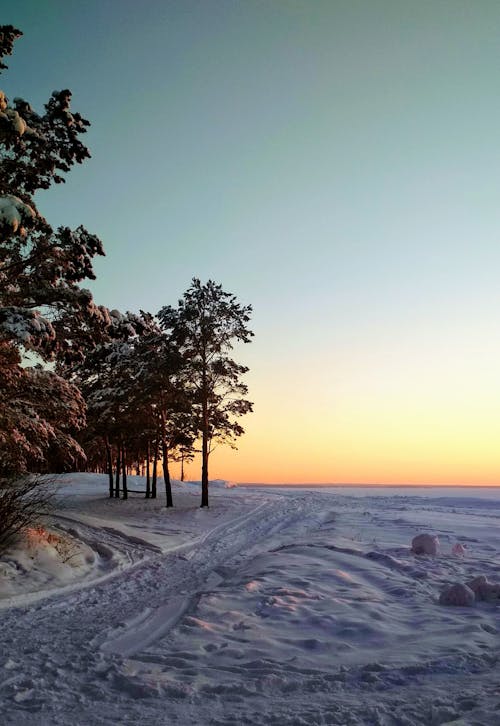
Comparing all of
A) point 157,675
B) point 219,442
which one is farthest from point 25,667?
point 219,442

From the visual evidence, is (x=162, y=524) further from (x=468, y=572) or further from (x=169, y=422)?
(x=468, y=572)

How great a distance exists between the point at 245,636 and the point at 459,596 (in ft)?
11.1

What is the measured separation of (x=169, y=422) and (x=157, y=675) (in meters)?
23.1

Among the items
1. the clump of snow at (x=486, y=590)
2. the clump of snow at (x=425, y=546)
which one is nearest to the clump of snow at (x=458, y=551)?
the clump of snow at (x=425, y=546)

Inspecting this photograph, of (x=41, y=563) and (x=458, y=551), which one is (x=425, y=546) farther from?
(x=41, y=563)

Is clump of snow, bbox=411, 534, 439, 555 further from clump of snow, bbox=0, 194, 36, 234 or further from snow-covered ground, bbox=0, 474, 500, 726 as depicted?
clump of snow, bbox=0, 194, 36, 234

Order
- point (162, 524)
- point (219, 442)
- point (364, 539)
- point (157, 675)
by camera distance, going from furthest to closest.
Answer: point (219, 442) < point (162, 524) < point (364, 539) < point (157, 675)

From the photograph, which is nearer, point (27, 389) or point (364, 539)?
point (27, 389)

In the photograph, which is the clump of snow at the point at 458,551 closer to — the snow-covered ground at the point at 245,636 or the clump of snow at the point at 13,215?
the snow-covered ground at the point at 245,636

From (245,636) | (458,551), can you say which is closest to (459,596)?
(245,636)

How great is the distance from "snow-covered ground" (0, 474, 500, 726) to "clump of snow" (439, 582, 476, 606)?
7.8 inches

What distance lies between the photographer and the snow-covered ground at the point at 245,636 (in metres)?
4.29

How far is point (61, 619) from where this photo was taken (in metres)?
7.24

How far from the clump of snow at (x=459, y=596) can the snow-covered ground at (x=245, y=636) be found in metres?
0.20
